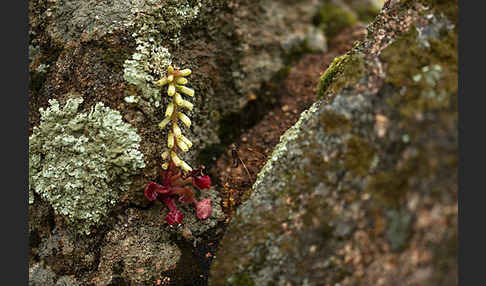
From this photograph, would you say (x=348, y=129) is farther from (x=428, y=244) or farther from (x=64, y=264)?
(x=64, y=264)

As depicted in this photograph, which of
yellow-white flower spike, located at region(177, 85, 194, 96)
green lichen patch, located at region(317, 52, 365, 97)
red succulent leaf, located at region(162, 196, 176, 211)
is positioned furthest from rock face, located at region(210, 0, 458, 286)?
yellow-white flower spike, located at region(177, 85, 194, 96)

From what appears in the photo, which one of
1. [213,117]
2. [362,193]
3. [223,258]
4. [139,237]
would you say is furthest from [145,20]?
[362,193]

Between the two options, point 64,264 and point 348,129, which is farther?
point 64,264

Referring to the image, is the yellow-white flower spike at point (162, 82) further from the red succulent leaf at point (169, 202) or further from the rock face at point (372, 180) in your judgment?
the rock face at point (372, 180)

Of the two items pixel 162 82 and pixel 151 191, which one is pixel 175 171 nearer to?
pixel 151 191

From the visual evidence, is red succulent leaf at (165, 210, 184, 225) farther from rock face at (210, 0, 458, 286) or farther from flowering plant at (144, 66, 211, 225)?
rock face at (210, 0, 458, 286)

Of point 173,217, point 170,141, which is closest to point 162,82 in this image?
point 170,141
